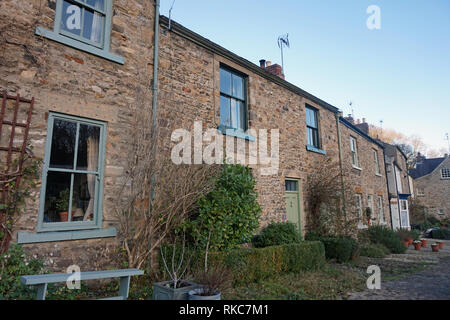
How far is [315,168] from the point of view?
1143 cm

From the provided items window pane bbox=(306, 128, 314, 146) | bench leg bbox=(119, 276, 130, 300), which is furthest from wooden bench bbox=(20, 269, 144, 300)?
window pane bbox=(306, 128, 314, 146)

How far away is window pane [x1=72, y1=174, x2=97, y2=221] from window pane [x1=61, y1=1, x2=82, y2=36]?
9.36ft

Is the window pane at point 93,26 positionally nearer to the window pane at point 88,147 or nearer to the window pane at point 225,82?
the window pane at point 88,147

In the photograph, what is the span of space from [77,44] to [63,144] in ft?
6.32

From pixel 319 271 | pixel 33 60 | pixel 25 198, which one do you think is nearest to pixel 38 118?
pixel 33 60

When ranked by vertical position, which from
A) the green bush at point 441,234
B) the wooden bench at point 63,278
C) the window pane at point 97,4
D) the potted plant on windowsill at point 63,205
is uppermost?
the window pane at point 97,4

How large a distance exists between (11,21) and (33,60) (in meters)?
0.67

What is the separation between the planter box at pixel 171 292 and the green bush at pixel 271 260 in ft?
4.84

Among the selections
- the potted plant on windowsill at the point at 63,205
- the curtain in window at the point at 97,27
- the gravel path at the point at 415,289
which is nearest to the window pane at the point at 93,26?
the curtain in window at the point at 97,27

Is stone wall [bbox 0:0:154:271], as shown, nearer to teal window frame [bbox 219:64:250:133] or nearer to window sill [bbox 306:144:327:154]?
teal window frame [bbox 219:64:250:133]

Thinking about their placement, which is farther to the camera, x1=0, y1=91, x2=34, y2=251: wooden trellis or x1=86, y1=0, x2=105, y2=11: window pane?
x1=86, y1=0, x2=105, y2=11: window pane

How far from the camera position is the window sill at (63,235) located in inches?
180

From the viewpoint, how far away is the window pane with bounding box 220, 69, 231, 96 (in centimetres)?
854

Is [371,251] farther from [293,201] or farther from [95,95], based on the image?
[95,95]
